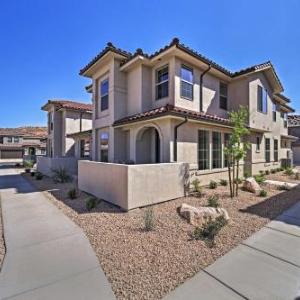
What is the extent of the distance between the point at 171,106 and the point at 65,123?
15505mm

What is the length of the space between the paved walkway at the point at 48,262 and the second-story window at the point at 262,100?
14.6 m

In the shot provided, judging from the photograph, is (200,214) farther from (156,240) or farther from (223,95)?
(223,95)

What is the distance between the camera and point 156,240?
4.72 m

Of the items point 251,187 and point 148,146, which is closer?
point 251,187

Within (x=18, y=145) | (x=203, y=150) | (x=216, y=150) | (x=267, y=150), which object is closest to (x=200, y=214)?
(x=203, y=150)

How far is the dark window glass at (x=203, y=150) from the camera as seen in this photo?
1045cm

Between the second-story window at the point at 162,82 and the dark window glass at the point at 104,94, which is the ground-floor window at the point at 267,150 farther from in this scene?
the dark window glass at the point at 104,94

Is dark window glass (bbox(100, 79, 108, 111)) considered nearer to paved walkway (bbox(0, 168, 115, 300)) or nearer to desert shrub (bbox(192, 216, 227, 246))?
paved walkway (bbox(0, 168, 115, 300))

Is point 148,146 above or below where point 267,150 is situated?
above

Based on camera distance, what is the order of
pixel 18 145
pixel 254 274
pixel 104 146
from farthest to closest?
pixel 18 145 → pixel 104 146 → pixel 254 274

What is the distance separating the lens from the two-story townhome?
9.62 m

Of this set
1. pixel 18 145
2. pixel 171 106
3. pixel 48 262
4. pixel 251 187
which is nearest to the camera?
pixel 48 262

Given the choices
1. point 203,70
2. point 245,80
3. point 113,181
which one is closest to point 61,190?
point 113,181

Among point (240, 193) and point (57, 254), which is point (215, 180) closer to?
point (240, 193)
